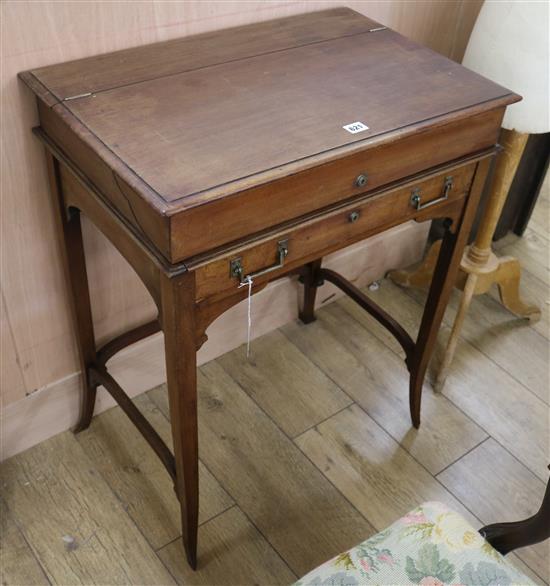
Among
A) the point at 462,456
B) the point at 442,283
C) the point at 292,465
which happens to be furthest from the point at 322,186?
the point at 462,456

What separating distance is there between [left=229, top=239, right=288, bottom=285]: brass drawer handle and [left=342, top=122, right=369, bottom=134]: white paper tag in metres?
0.20

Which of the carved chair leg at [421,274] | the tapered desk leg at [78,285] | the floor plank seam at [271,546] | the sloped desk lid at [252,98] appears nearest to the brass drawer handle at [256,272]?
the sloped desk lid at [252,98]

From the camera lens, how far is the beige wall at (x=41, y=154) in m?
1.20

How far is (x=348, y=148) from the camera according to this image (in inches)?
42.4

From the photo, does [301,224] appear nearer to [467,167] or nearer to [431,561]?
[467,167]

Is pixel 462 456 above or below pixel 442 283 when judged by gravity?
below

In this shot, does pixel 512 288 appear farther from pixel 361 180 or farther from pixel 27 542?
pixel 27 542

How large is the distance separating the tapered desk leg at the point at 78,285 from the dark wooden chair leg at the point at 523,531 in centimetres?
88

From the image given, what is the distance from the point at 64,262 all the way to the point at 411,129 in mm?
730

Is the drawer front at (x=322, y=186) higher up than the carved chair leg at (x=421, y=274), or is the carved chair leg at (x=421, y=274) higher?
the drawer front at (x=322, y=186)

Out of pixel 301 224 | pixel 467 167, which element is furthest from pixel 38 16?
pixel 467 167

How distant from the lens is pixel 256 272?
112 cm

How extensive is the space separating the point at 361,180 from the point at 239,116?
0.22m

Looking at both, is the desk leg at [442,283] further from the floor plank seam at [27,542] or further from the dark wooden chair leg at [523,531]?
the floor plank seam at [27,542]
